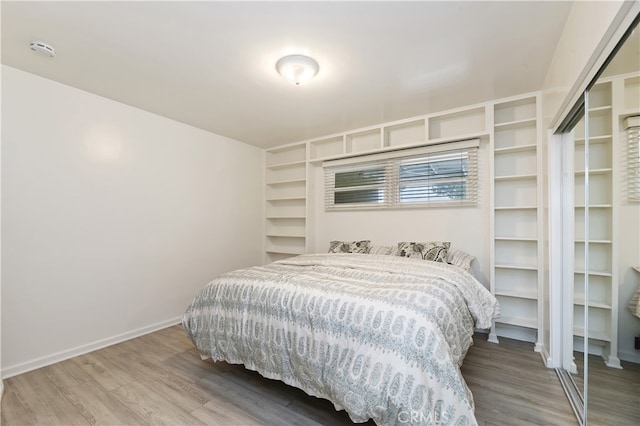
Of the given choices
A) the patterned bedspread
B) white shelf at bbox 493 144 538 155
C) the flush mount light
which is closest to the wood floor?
the patterned bedspread

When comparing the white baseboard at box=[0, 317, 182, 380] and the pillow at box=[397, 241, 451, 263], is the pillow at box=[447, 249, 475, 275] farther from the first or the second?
the white baseboard at box=[0, 317, 182, 380]

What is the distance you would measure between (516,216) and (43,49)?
4.26m

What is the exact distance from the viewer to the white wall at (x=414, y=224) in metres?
2.87

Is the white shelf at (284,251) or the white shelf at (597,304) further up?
the white shelf at (597,304)

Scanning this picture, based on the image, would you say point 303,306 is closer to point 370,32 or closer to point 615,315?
point 615,315

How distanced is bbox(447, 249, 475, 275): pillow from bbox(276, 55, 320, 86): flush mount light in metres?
2.19

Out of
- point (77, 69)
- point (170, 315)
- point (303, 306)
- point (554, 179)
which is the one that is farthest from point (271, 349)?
point (77, 69)

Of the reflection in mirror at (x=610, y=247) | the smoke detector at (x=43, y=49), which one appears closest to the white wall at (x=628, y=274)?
the reflection in mirror at (x=610, y=247)

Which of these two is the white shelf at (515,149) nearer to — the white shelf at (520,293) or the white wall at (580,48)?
the white wall at (580,48)

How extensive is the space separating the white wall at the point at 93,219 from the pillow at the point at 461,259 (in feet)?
9.65

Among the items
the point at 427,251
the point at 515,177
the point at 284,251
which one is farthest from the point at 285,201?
the point at 515,177

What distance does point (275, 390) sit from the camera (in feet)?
6.19

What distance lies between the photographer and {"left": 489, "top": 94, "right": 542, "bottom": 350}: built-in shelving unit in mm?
2615

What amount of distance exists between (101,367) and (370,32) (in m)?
3.28
